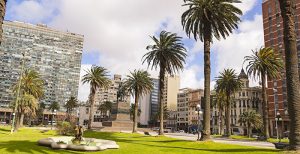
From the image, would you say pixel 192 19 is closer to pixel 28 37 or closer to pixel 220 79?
pixel 220 79

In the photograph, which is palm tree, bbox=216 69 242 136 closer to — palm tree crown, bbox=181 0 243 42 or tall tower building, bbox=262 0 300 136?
tall tower building, bbox=262 0 300 136

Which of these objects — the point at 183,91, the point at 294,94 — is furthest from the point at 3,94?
A: the point at 294,94

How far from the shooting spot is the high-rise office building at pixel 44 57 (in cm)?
17000

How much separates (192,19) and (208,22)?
2.43 metres

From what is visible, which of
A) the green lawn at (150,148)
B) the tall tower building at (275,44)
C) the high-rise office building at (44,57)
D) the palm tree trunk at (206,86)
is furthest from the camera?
the high-rise office building at (44,57)

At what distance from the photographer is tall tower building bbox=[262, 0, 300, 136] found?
9694 centimetres

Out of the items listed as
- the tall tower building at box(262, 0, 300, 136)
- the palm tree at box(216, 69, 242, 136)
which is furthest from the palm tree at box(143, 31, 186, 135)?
the tall tower building at box(262, 0, 300, 136)

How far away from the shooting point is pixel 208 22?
36.6m

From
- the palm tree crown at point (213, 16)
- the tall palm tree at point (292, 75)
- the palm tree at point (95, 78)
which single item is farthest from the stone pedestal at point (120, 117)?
the tall palm tree at point (292, 75)

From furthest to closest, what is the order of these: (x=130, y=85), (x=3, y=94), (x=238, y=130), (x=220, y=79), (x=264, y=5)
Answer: (x=3, y=94)
(x=238, y=130)
(x=264, y=5)
(x=220, y=79)
(x=130, y=85)

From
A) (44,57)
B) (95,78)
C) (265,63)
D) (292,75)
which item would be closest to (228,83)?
(265,63)

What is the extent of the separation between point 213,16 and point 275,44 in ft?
258

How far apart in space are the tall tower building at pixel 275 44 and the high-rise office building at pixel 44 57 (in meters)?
129

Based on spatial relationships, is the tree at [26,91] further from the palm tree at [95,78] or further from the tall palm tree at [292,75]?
the tall palm tree at [292,75]
